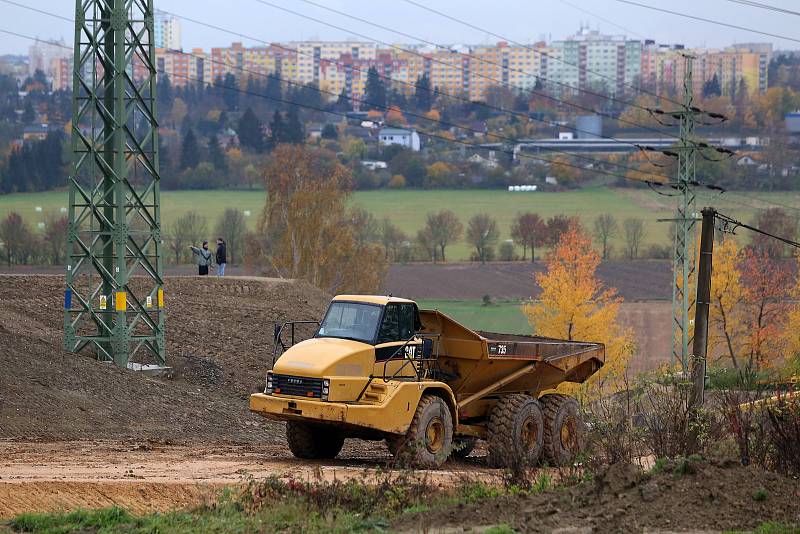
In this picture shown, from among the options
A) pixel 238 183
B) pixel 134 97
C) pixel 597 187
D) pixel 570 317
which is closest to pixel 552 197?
pixel 597 187

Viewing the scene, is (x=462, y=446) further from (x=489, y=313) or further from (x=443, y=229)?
(x=443, y=229)

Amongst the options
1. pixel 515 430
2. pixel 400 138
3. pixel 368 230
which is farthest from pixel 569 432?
pixel 400 138

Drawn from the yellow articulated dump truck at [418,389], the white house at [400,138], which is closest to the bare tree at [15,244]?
the yellow articulated dump truck at [418,389]

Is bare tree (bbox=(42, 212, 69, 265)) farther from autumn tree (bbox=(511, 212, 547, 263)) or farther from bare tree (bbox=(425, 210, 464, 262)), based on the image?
autumn tree (bbox=(511, 212, 547, 263))

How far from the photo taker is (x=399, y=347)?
18.1 meters

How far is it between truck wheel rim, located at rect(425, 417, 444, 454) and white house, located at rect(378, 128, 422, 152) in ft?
453

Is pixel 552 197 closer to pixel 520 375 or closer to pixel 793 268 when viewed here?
pixel 793 268

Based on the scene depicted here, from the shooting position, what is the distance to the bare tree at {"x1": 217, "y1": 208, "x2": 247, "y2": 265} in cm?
8781

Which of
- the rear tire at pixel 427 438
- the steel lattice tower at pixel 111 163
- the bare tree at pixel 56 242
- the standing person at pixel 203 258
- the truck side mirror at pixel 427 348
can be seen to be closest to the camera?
the rear tire at pixel 427 438

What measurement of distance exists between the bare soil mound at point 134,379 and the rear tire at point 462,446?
4766mm

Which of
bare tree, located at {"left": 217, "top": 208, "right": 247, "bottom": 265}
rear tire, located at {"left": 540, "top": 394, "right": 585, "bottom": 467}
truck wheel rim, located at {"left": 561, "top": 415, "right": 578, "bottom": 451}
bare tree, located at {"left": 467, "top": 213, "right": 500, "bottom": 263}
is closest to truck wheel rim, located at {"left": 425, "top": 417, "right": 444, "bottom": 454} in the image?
rear tire, located at {"left": 540, "top": 394, "right": 585, "bottom": 467}

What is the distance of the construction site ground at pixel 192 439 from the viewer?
42.2 feet

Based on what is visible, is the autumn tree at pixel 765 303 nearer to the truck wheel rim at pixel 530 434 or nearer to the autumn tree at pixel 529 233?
the autumn tree at pixel 529 233

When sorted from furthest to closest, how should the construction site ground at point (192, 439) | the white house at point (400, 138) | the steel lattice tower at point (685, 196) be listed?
the white house at point (400, 138), the steel lattice tower at point (685, 196), the construction site ground at point (192, 439)
